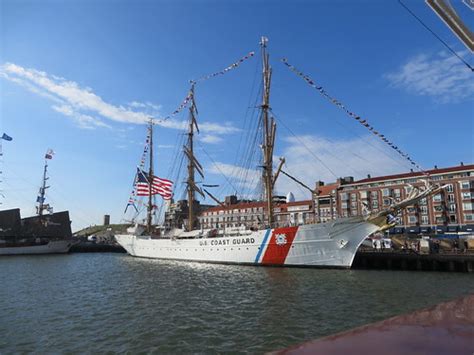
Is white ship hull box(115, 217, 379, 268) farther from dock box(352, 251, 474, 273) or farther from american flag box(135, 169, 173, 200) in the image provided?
american flag box(135, 169, 173, 200)

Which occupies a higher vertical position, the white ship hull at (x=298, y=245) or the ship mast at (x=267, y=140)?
the ship mast at (x=267, y=140)

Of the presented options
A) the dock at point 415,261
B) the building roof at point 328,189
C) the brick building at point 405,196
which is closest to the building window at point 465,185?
the brick building at point 405,196

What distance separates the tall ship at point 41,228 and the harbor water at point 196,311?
180ft

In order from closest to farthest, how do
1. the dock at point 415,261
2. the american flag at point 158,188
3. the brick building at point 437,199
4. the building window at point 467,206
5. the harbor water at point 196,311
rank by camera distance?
the harbor water at point 196,311
the dock at point 415,261
the american flag at point 158,188
the building window at point 467,206
the brick building at point 437,199

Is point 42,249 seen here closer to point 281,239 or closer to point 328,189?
point 281,239

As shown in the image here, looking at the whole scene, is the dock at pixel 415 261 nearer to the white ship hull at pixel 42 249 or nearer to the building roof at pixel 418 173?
the building roof at pixel 418 173

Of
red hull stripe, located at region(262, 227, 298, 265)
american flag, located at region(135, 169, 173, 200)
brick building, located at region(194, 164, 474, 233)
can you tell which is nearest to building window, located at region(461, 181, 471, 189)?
brick building, located at region(194, 164, 474, 233)

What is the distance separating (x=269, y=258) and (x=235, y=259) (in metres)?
4.92

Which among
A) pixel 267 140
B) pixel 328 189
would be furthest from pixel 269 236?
pixel 328 189

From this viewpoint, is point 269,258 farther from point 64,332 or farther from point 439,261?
point 64,332

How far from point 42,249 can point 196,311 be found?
7080 cm

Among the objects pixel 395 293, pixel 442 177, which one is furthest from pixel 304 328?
pixel 442 177

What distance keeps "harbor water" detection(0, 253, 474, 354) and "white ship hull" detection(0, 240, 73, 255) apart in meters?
52.1

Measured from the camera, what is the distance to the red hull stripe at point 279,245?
36281mm
